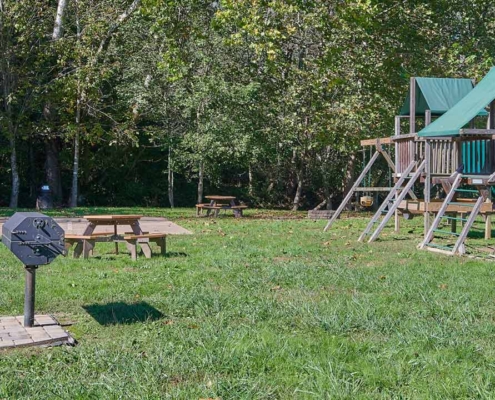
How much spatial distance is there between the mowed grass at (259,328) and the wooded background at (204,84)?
11.7m

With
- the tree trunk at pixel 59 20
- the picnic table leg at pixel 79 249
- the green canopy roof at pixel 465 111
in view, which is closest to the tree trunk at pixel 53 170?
the tree trunk at pixel 59 20

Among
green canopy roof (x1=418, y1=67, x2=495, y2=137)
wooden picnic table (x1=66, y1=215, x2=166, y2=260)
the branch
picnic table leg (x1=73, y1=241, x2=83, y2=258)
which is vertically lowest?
picnic table leg (x1=73, y1=241, x2=83, y2=258)

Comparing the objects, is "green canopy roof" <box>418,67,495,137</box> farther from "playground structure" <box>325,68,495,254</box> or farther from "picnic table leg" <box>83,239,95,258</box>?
"picnic table leg" <box>83,239,95,258</box>

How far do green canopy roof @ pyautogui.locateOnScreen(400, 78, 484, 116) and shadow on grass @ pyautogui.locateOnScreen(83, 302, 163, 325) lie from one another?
36.1ft

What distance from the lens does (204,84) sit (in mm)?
22609

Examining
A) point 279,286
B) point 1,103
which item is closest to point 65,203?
point 1,103

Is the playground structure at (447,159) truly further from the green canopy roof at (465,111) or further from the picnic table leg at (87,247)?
the picnic table leg at (87,247)

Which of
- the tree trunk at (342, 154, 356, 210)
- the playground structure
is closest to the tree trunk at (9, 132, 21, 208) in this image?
the tree trunk at (342, 154, 356, 210)

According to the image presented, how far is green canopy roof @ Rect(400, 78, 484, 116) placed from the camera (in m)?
16.0

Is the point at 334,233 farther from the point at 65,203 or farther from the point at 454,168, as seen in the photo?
the point at 65,203

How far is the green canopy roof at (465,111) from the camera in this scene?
1267 centimetres

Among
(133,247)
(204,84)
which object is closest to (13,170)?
(204,84)

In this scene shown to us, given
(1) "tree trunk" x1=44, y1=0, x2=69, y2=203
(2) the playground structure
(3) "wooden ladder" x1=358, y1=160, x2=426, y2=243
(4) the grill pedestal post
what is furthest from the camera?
(1) "tree trunk" x1=44, y1=0, x2=69, y2=203

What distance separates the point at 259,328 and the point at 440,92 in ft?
38.9
